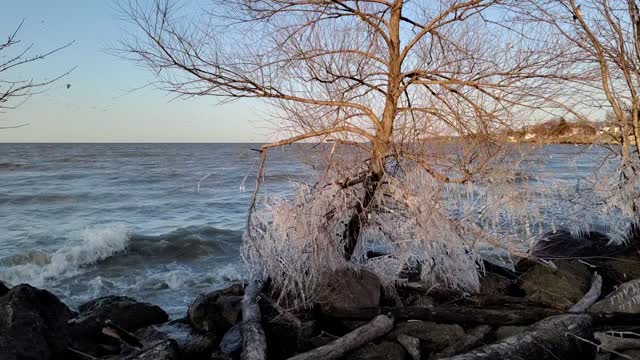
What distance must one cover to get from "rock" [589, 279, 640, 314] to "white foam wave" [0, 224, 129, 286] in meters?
9.28

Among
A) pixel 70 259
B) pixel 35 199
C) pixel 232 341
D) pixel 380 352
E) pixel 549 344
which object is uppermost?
pixel 549 344

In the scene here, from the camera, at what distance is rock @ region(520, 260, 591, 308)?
5.71 metres

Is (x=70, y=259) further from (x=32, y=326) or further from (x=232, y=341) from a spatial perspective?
(x=232, y=341)

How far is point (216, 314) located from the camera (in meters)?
6.02

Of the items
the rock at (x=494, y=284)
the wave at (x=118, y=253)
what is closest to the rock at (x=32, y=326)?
the wave at (x=118, y=253)

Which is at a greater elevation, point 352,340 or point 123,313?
point 352,340

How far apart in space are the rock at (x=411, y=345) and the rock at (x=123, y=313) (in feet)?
11.1

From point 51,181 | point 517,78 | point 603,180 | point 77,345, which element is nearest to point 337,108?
point 517,78

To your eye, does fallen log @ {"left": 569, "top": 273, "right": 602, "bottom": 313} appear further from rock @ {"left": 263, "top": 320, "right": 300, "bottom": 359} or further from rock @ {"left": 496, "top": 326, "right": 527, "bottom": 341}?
rock @ {"left": 263, "top": 320, "right": 300, "bottom": 359}

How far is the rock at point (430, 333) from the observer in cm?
480

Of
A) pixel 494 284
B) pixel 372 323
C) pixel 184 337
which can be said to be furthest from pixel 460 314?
pixel 184 337

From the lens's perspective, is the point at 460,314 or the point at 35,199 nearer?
the point at 460,314

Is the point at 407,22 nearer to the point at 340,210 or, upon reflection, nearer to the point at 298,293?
the point at 340,210

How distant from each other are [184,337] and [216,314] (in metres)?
0.45
